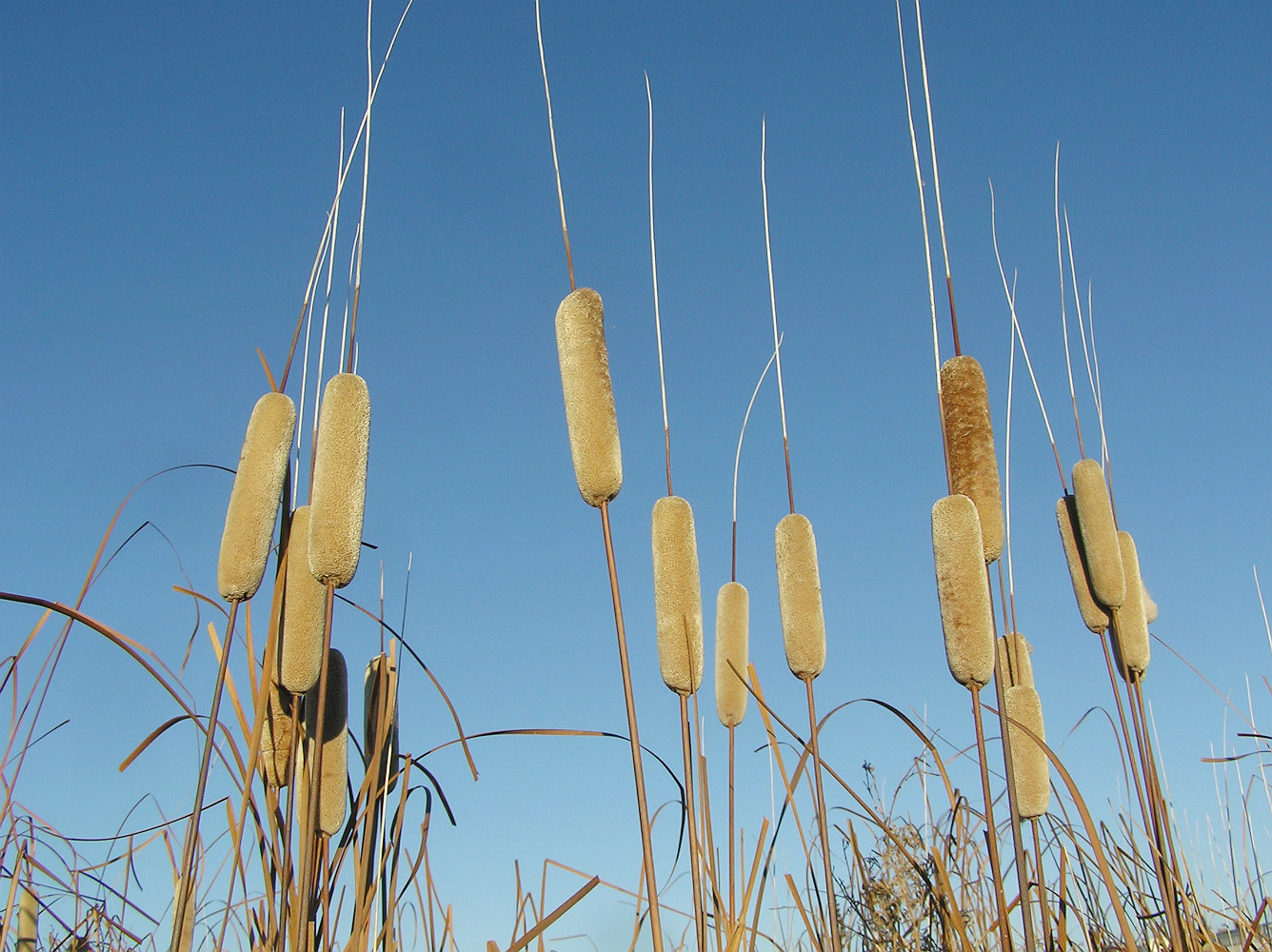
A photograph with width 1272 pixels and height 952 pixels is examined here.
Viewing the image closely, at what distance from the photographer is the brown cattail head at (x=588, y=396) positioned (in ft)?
8.22

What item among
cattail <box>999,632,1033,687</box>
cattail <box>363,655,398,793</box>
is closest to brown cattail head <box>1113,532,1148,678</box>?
cattail <box>999,632,1033,687</box>

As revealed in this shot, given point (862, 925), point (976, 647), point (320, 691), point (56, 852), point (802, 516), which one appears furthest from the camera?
point (862, 925)

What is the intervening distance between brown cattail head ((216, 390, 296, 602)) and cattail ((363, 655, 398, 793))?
49 centimetres

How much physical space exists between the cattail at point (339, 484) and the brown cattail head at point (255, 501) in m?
0.13

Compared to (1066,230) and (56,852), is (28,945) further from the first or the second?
(1066,230)

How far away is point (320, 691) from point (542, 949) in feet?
3.00

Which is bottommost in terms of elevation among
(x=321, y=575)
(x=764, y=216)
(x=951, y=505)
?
(x=321, y=575)

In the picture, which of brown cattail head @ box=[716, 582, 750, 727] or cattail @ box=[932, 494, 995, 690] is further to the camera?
brown cattail head @ box=[716, 582, 750, 727]

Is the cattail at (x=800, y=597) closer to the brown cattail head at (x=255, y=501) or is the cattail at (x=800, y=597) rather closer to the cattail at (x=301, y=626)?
the cattail at (x=301, y=626)

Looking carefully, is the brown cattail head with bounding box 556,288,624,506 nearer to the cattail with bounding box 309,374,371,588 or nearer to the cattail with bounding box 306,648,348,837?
the cattail with bounding box 309,374,371,588

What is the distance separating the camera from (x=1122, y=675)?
360 centimetres

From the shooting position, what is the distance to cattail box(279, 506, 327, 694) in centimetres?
262

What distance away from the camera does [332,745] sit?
281 centimetres

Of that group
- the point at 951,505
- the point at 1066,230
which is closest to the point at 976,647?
the point at 951,505
